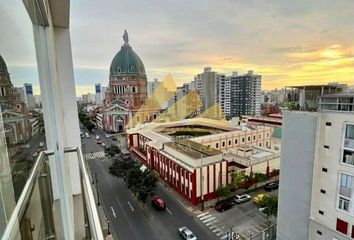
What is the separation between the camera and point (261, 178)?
7.17m

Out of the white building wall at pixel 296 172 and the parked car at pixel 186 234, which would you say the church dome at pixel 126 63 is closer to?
the parked car at pixel 186 234

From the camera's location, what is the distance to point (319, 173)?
12.3ft

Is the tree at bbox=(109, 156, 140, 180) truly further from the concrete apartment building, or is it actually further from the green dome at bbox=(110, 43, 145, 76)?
the green dome at bbox=(110, 43, 145, 76)

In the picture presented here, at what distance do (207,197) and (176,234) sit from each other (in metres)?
1.69

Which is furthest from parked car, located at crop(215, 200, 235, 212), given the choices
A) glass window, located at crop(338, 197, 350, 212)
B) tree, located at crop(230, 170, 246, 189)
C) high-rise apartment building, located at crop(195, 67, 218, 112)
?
high-rise apartment building, located at crop(195, 67, 218, 112)

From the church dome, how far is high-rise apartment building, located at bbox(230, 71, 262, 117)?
9.13 m

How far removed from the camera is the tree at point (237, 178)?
6.56m

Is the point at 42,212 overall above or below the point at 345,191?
above

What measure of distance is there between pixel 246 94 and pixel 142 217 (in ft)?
57.1

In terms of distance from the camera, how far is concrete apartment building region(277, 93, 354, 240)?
3416 mm

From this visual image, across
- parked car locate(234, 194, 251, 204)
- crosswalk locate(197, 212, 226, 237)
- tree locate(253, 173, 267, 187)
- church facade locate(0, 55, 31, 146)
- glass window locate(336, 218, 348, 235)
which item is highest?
church facade locate(0, 55, 31, 146)

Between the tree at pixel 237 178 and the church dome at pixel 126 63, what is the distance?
11.6 metres

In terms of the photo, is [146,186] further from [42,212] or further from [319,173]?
[42,212]

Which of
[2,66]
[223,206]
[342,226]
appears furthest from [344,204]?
[2,66]
